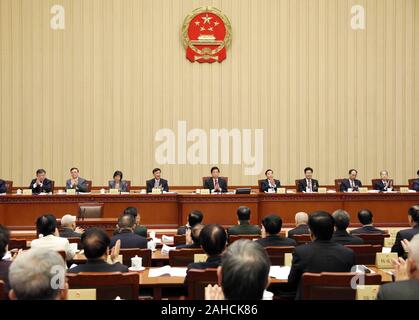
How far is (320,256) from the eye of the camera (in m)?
3.68

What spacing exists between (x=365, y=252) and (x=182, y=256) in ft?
5.31

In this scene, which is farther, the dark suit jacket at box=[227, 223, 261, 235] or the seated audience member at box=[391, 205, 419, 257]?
the dark suit jacket at box=[227, 223, 261, 235]

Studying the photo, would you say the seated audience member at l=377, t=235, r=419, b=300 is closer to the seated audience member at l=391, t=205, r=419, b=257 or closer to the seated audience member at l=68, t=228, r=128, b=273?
the seated audience member at l=68, t=228, r=128, b=273

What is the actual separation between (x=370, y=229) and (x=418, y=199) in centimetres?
405

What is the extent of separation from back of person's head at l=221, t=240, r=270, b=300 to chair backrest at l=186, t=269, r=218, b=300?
4.39 feet

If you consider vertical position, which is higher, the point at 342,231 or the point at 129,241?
the point at 342,231

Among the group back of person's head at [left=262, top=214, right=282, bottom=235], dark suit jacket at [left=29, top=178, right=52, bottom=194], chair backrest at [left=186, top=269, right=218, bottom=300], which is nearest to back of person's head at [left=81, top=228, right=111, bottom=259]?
chair backrest at [left=186, top=269, right=218, bottom=300]

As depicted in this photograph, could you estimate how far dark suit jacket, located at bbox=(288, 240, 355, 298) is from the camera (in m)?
3.64

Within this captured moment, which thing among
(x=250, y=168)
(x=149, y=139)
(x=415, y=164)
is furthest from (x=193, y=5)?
(x=415, y=164)

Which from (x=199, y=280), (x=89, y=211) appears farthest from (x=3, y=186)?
(x=199, y=280)

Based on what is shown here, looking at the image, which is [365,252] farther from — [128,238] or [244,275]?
[244,275]

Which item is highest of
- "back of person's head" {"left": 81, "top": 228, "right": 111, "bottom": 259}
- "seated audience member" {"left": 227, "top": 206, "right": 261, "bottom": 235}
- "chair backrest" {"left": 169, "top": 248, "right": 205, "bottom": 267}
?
"back of person's head" {"left": 81, "top": 228, "right": 111, "bottom": 259}

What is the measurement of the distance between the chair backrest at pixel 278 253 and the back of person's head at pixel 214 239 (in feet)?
3.36

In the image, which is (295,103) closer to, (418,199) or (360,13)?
(360,13)
